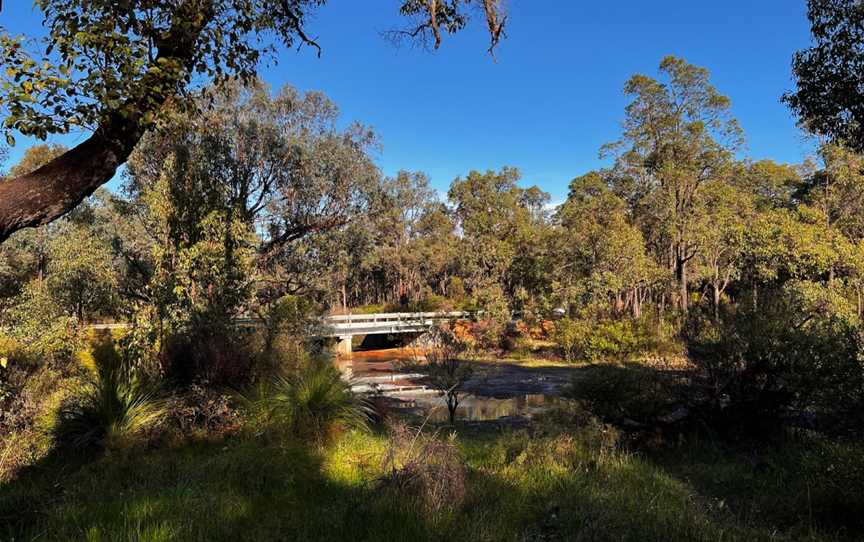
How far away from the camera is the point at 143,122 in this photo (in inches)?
134

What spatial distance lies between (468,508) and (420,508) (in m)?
0.43

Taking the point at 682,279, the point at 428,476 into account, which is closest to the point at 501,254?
the point at 682,279

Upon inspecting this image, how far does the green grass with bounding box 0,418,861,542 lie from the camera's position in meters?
3.45

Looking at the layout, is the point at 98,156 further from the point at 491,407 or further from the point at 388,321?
the point at 388,321

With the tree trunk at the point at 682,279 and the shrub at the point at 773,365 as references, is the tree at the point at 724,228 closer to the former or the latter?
the tree trunk at the point at 682,279

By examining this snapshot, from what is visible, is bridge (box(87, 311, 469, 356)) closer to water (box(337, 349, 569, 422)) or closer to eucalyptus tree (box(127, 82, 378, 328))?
water (box(337, 349, 569, 422))

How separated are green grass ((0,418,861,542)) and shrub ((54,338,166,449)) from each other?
0.95ft

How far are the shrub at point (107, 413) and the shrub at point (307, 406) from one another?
1249mm

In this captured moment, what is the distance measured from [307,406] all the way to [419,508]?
3208mm

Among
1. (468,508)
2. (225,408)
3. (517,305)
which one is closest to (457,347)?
(225,408)

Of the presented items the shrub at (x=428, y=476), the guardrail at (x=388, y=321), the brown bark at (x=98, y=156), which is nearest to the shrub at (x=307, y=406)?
the shrub at (x=428, y=476)

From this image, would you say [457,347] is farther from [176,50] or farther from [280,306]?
[176,50]

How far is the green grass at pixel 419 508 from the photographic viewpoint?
3447 mm

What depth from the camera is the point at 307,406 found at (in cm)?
655
